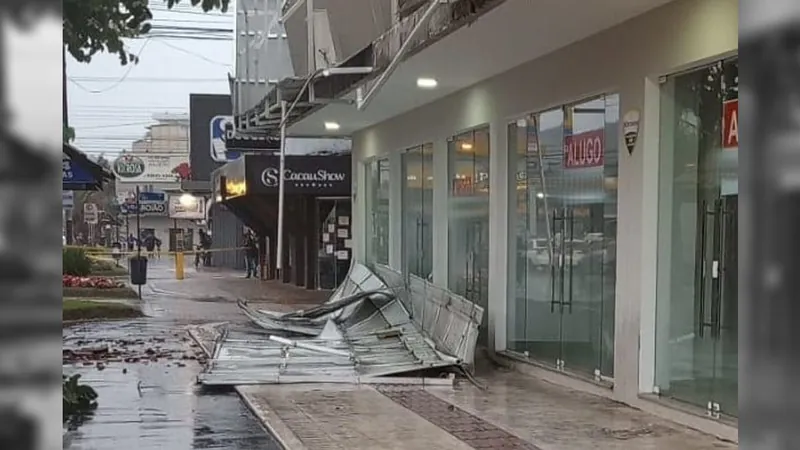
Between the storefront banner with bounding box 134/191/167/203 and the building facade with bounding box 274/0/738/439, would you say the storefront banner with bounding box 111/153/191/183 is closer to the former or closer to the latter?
the storefront banner with bounding box 134/191/167/203

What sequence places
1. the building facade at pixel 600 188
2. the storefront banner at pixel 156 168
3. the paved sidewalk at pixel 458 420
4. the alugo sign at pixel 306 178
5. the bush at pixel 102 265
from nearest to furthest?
the paved sidewalk at pixel 458 420 → the building facade at pixel 600 188 → the alugo sign at pixel 306 178 → the bush at pixel 102 265 → the storefront banner at pixel 156 168

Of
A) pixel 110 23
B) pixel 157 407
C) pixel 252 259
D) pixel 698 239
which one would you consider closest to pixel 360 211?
pixel 157 407

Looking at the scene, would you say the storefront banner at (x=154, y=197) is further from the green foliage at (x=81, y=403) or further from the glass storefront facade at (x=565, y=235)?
the green foliage at (x=81, y=403)

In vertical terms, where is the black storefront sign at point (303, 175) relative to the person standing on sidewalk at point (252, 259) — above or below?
above

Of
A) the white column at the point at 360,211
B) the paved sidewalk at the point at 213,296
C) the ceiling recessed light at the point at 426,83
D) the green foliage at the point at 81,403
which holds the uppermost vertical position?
the ceiling recessed light at the point at 426,83

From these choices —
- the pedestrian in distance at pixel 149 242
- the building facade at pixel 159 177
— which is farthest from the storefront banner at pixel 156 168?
the pedestrian in distance at pixel 149 242

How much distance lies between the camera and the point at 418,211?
1544 centimetres

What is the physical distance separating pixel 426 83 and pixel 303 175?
10.8m

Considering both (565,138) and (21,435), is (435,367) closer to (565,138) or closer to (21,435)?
(565,138)

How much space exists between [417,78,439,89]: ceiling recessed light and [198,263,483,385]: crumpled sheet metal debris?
9.18 feet

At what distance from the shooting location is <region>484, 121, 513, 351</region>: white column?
37.0 feet

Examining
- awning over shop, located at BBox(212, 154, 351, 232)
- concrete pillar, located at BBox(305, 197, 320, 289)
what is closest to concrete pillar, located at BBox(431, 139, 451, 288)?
awning over shop, located at BBox(212, 154, 351, 232)

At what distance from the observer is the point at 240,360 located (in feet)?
35.1

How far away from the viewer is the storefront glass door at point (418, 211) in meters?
14.6
